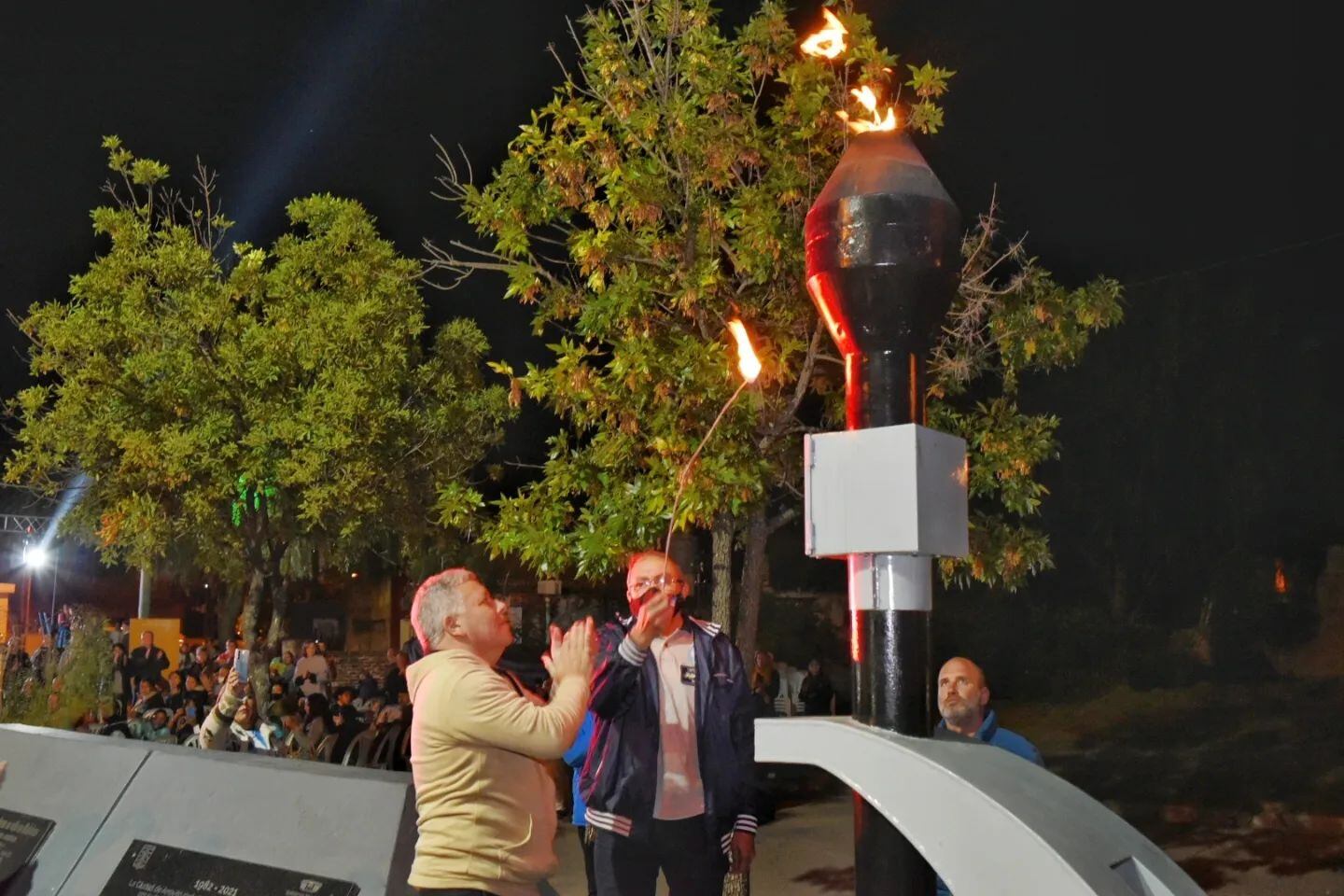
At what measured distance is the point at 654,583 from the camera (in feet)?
14.6

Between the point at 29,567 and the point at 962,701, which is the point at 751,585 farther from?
the point at 29,567

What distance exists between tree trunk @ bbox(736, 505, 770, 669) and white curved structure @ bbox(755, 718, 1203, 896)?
17.6ft

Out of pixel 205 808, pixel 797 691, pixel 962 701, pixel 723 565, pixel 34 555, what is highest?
pixel 34 555

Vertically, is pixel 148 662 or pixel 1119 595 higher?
pixel 1119 595

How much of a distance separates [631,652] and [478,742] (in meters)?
0.91

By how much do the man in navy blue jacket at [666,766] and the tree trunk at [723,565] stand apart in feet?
12.7

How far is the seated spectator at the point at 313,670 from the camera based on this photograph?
18422 mm

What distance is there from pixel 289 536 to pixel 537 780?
19083mm

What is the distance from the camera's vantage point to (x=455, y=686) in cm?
338

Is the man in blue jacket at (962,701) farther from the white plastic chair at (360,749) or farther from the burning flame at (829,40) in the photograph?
the white plastic chair at (360,749)

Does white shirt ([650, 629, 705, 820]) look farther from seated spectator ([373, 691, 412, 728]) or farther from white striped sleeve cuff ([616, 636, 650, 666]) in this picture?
seated spectator ([373, 691, 412, 728])

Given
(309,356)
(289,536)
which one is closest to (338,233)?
(309,356)

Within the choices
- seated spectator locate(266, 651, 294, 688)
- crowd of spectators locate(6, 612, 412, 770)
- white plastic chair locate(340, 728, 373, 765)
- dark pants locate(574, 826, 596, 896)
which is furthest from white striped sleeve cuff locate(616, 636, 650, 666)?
seated spectator locate(266, 651, 294, 688)

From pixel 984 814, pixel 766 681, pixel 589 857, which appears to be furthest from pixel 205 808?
pixel 766 681
